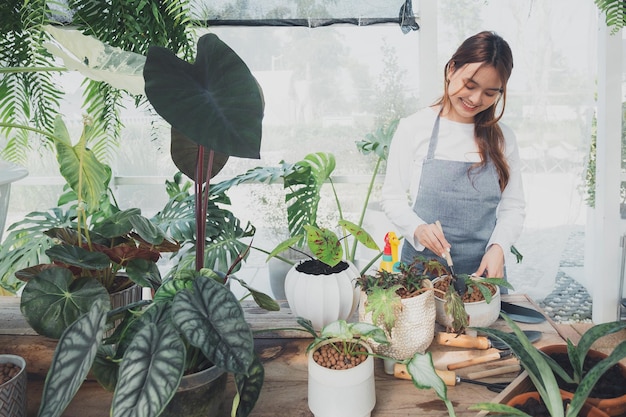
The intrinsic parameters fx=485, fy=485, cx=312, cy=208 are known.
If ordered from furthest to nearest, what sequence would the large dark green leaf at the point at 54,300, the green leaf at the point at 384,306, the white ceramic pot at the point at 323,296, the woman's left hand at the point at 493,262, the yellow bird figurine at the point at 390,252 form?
the woman's left hand at the point at 493,262
the yellow bird figurine at the point at 390,252
the white ceramic pot at the point at 323,296
the green leaf at the point at 384,306
the large dark green leaf at the point at 54,300

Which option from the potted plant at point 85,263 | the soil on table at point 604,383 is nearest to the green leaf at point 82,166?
the potted plant at point 85,263

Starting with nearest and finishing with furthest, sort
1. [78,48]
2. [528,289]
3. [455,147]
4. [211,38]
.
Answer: [211,38]
[78,48]
[455,147]
[528,289]

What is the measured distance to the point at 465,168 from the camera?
1888mm

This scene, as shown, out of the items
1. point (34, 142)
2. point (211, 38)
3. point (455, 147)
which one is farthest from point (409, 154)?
point (34, 142)

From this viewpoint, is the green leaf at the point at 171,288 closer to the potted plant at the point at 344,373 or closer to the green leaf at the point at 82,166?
the potted plant at the point at 344,373

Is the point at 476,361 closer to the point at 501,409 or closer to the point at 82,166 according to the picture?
the point at 501,409

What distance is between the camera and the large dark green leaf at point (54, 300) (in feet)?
2.31

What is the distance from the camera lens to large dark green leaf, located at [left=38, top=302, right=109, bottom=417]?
51cm

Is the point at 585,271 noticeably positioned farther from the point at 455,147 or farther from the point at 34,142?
the point at 34,142

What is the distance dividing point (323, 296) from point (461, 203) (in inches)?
45.6

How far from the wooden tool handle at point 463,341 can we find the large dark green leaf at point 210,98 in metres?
0.66

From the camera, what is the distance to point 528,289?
8.08ft

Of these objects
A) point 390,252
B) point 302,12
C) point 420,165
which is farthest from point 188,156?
point 302,12

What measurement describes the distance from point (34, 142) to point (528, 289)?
8.42 ft
